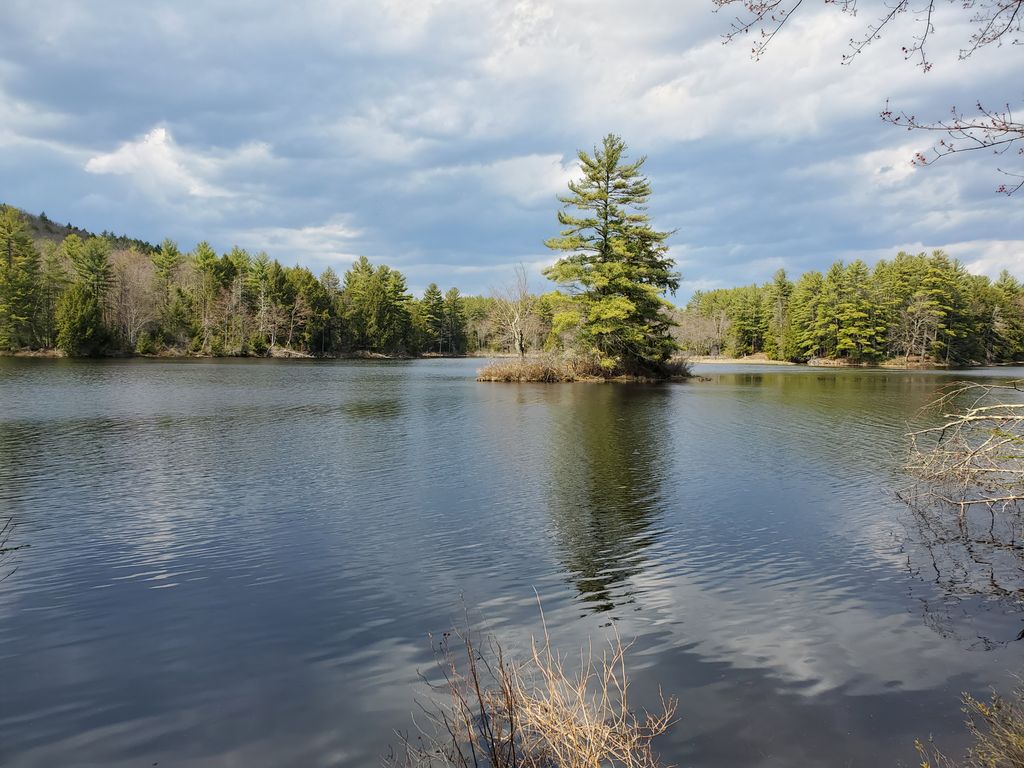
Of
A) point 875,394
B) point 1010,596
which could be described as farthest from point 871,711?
point 875,394

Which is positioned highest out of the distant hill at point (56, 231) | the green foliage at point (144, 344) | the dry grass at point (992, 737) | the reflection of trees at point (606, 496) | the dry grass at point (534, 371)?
the distant hill at point (56, 231)

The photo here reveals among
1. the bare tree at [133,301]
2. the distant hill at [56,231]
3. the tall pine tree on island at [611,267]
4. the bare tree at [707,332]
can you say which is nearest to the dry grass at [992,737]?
the tall pine tree on island at [611,267]

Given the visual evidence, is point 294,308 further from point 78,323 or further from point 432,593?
point 432,593

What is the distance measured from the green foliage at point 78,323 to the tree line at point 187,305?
0.38ft

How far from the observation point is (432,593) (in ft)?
25.5

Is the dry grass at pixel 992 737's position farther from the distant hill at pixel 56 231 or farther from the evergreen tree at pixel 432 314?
the distant hill at pixel 56 231

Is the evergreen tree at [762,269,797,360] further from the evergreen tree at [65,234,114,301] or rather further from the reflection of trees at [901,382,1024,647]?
the evergreen tree at [65,234,114,301]

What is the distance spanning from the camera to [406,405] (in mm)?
29328

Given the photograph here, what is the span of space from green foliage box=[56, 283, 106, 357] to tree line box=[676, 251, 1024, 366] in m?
92.1

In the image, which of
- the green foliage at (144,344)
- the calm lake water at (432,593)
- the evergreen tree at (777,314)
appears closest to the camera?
the calm lake water at (432,593)

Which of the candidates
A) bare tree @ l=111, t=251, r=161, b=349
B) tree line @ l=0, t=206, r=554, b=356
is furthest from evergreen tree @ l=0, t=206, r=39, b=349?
bare tree @ l=111, t=251, r=161, b=349

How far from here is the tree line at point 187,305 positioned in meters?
70.5

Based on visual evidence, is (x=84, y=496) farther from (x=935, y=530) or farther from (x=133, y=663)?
(x=935, y=530)

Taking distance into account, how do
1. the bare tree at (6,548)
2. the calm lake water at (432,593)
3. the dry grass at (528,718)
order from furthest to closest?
1. the bare tree at (6,548)
2. the calm lake water at (432,593)
3. the dry grass at (528,718)
